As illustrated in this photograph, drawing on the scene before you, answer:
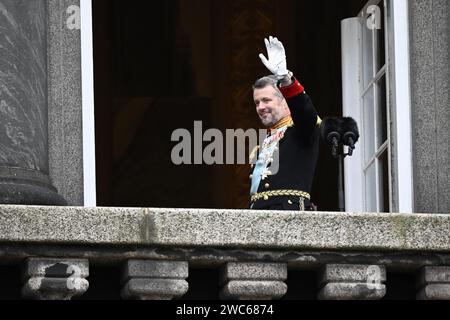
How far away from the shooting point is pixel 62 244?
480 inches

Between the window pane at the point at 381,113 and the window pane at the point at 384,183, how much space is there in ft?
0.42

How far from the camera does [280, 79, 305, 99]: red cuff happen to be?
12963 mm

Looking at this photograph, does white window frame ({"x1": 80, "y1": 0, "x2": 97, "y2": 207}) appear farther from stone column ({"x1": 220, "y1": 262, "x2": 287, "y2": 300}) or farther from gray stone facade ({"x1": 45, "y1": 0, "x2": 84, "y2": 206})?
stone column ({"x1": 220, "y1": 262, "x2": 287, "y2": 300})

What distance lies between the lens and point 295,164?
13.5 m

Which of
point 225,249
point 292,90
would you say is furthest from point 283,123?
point 225,249

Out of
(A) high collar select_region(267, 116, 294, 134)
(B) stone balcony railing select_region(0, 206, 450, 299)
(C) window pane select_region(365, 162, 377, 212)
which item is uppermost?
(A) high collar select_region(267, 116, 294, 134)

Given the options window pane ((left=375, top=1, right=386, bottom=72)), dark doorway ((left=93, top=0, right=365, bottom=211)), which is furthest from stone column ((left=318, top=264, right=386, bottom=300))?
dark doorway ((left=93, top=0, right=365, bottom=211))

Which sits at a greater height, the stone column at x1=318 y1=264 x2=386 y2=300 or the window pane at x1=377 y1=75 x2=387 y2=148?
the window pane at x1=377 y1=75 x2=387 y2=148

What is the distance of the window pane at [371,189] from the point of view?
14301 millimetres

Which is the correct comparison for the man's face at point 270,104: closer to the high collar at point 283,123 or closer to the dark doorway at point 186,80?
the high collar at point 283,123

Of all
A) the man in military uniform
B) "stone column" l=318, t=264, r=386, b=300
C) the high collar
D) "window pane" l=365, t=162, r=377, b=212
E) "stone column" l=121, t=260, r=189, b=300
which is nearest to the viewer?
"stone column" l=121, t=260, r=189, b=300

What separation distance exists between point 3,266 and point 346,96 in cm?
324
